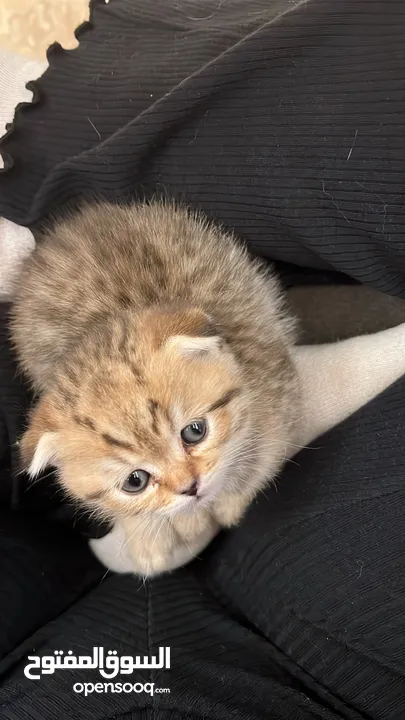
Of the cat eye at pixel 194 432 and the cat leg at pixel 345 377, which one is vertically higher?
the cat leg at pixel 345 377

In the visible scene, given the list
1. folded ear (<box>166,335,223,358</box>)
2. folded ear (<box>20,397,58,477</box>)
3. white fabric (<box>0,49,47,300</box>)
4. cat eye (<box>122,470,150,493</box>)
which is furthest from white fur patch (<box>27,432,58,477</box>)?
white fabric (<box>0,49,47,300</box>)

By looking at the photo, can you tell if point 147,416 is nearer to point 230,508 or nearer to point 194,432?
point 194,432

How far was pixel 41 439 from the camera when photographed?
90 cm

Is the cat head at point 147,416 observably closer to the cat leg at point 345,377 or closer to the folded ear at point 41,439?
the folded ear at point 41,439

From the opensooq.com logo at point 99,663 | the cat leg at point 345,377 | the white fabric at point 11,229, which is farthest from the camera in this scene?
the white fabric at point 11,229

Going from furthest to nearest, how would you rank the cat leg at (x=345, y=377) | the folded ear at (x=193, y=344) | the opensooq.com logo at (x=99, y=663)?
the cat leg at (x=345, y=377)
the opensooq.com logo at (x=99, y=663)
the folded ear at (x=193, y=344)

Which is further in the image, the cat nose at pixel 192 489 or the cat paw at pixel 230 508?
the cat paw at pixel 230 508

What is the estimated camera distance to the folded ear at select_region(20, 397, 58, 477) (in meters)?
0.90

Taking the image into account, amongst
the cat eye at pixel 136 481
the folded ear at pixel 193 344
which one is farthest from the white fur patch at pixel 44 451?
the folded ear at pixel 193 344

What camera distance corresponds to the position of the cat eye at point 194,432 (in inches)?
34.6

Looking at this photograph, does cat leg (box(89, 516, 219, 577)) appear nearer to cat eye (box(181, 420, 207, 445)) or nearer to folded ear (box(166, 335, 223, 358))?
cat eye (box(181, 420, 207, 445))

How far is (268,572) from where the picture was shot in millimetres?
1052

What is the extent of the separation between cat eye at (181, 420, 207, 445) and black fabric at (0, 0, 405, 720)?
0.26 meters

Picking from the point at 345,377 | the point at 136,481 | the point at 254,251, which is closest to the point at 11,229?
the point at 254,251
